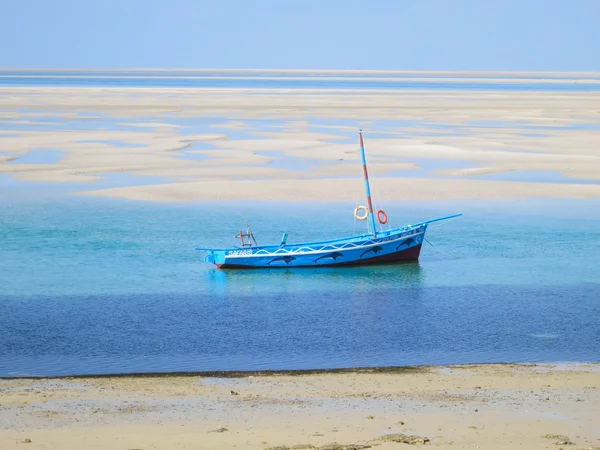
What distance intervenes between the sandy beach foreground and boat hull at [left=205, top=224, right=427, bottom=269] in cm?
765

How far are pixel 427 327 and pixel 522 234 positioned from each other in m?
8.77

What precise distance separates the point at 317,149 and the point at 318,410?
31.0m

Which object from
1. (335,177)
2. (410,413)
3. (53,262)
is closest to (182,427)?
(410,413)

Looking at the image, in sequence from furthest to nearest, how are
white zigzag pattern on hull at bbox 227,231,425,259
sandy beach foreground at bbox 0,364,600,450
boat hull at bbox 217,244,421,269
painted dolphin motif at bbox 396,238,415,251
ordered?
painted dolphin motif at bbox 396,238,415,251 → boat hull at bbox 217,244,421,269 → white zigzag pattern on hull at bbox 227,231,425,259 → sandy beach foreground at bbox 0,364,600,450

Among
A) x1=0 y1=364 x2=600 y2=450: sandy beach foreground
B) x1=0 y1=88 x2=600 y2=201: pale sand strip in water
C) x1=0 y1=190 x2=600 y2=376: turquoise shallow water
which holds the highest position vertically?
x1=0 y1=88 x2=600 y2=201: pale sand strip in water

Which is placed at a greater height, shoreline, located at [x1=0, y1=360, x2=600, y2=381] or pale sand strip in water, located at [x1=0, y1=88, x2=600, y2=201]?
pale sand strip in water, located at [x1=0, y1=88, x2=600, y2=201]

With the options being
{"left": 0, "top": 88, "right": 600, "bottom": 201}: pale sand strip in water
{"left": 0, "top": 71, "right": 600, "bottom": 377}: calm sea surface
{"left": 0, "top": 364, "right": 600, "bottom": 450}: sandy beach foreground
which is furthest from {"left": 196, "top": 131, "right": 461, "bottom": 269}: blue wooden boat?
{"left": 0, "top": 88, "right": 600, "bottom": 201}: pale sand strip in water

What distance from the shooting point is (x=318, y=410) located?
417 inches

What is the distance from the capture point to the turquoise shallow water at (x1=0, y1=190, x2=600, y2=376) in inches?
541

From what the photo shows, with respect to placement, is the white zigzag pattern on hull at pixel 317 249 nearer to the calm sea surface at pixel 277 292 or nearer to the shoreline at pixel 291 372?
the calm sea surface at pixel 277 292

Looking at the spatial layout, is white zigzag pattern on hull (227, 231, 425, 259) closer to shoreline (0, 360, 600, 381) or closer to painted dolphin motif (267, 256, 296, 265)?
painted dolphin motif (267, 256, 296, 265)

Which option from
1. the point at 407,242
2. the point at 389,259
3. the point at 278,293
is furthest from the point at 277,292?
the point at 407,242

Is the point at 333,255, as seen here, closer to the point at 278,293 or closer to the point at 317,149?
the point at 278,293

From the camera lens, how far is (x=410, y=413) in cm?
1042
